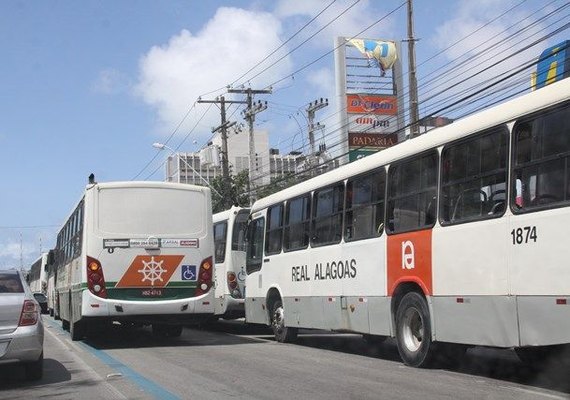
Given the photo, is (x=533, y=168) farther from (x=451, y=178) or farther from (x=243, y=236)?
(x=243, y=236)

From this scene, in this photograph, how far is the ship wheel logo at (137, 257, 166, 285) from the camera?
13273 millimetres

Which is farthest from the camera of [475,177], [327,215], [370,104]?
[370,104]

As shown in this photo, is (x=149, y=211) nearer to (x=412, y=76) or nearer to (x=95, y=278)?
(x=95, y=278)

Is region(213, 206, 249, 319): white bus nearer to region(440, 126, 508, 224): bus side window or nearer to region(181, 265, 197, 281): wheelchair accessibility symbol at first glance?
region(181, 265, 197, 281): wheelchair accessibility symbol

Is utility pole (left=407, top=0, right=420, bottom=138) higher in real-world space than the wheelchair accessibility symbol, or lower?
higher

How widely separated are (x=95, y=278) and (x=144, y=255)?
104 centimetres

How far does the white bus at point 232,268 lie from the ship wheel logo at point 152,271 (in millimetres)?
4066

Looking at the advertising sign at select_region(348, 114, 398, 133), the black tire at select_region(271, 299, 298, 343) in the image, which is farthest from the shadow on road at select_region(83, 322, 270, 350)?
the advertising sign at select_region(348, 114, 398, 133)

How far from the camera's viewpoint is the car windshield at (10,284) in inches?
358

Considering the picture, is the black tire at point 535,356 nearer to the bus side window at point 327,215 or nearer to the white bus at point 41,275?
the bus side window at point 327,215

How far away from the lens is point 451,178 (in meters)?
8.85

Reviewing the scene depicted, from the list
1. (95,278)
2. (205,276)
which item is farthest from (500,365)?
(95,278)

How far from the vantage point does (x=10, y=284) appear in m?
9.23

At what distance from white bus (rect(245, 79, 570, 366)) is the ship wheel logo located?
2.69m
